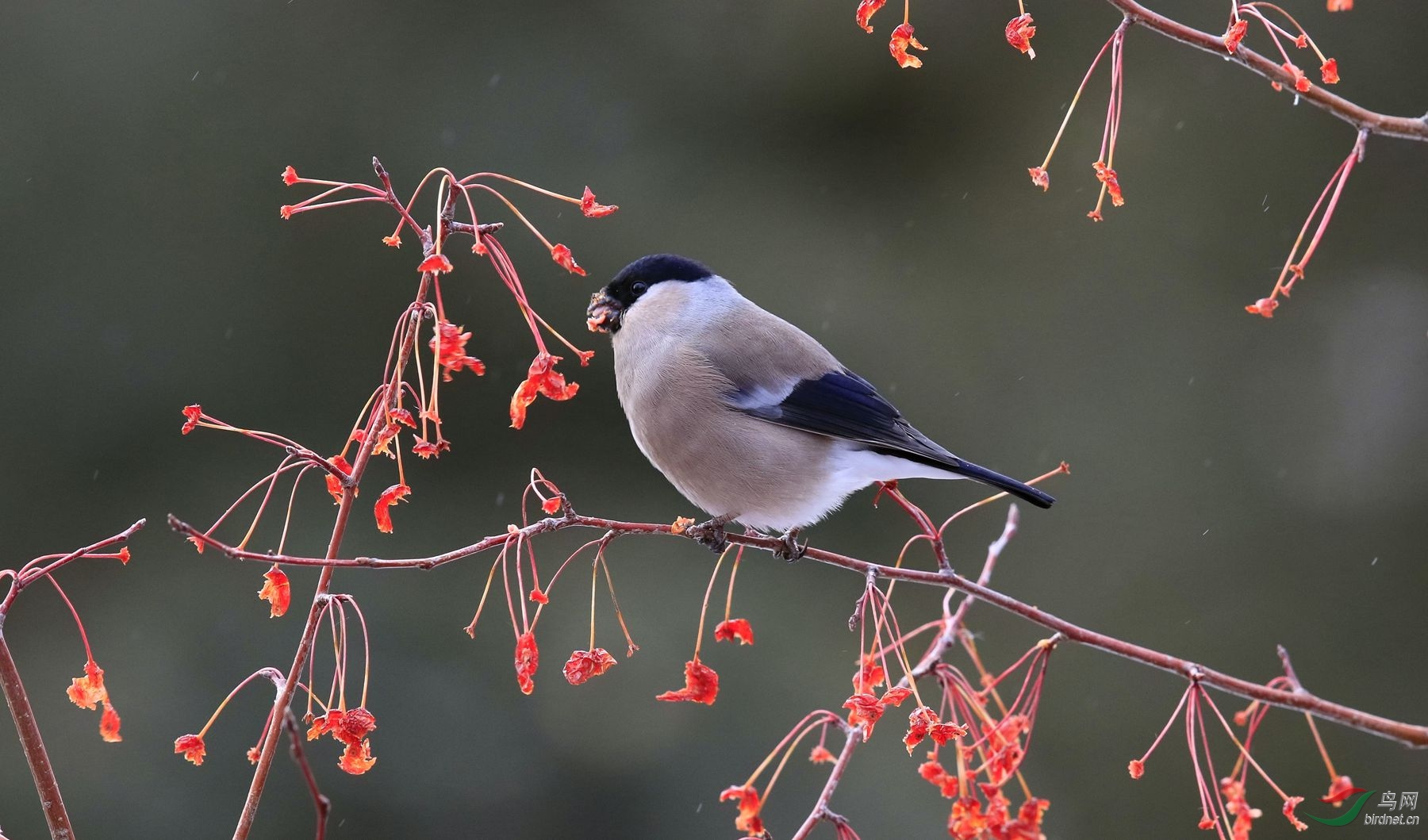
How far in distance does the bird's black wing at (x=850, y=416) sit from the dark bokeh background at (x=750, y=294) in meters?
1.51

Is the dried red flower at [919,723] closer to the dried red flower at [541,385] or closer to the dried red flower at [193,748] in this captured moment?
the dried red flower at [541,385]

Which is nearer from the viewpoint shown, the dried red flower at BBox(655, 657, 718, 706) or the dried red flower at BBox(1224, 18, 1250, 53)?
the dried red flower at BBox(1224, 18, 1250, 53)

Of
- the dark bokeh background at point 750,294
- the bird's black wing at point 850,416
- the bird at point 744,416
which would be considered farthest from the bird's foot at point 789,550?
the dark bokeh background at point 750,294

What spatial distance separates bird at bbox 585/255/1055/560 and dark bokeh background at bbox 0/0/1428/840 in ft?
4.49

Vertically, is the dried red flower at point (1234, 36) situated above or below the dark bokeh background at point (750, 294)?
above

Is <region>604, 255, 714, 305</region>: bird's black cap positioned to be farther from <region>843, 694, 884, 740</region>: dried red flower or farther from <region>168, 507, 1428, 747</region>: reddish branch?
<region>843, 694, 884, 740</region>: dried red flower

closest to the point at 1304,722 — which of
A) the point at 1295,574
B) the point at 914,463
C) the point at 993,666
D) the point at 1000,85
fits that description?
the point at 1295,574

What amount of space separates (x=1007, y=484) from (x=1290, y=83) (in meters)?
0.63

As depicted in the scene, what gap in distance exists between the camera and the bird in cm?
173

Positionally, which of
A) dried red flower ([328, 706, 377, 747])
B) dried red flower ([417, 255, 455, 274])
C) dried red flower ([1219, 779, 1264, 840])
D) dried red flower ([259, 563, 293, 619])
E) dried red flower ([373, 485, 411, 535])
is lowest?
dried red flower ([328, 706, 377, 747])

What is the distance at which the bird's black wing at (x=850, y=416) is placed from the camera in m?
1.68

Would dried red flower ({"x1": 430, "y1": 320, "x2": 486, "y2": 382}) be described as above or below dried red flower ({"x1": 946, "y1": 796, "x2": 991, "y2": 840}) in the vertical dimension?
above

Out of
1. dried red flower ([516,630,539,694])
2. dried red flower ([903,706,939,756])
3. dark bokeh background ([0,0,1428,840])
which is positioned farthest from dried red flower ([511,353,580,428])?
dark bokeh background ([0,0,1428,840])

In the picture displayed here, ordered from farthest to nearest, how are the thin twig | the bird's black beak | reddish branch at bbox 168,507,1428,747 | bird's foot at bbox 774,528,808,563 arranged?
1. the bird's black beak
2. bird's foot at bbox 774,528,808,563
3. reddish branch at bbox 168,507,1428,747
4. the thin twig
